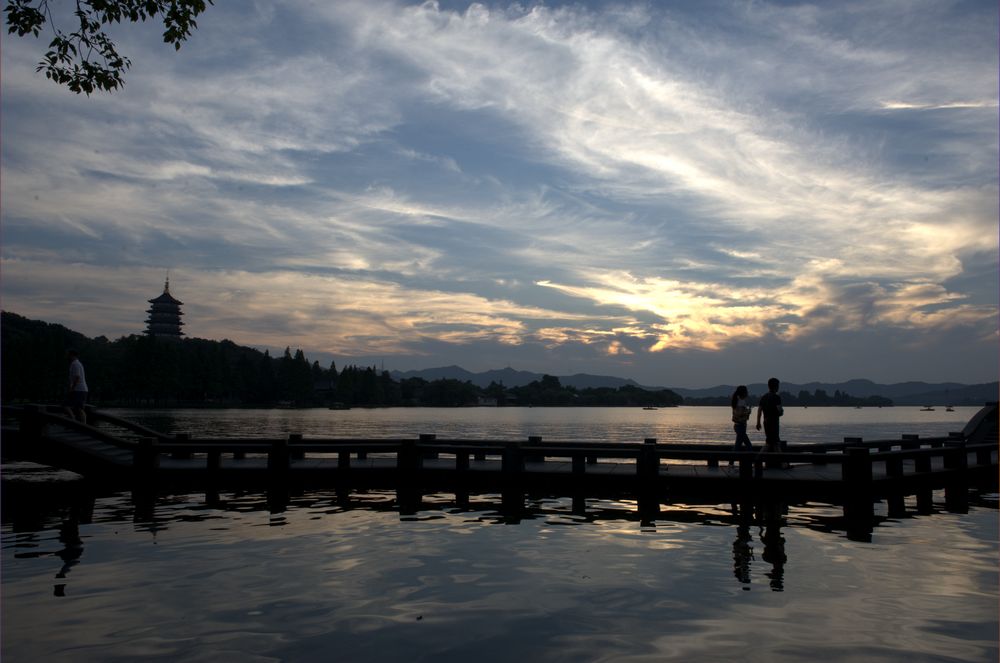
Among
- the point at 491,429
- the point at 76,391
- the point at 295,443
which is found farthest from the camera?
the point at 491,429

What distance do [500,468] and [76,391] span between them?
40.3 ft

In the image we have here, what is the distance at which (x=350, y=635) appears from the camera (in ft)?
26.8

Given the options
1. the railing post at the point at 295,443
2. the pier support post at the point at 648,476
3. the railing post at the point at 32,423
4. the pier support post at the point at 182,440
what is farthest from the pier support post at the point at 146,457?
the pier support post at the point at 648,476

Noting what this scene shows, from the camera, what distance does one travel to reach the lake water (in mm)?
7875

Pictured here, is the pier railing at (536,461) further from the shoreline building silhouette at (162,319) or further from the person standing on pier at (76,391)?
the shoreline building silhouette at (162,319)

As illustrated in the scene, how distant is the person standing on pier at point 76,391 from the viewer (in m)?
20.4

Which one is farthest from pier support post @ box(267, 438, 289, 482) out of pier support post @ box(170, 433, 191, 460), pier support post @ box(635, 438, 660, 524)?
pier support post @ box(635, 438, 660, 524)

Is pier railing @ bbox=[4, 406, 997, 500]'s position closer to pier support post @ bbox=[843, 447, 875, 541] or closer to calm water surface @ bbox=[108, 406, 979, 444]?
pier support post @ bbox=[843, 447, 875, 541]

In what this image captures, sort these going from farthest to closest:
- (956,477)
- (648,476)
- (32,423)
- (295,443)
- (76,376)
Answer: (295,443), (76,376), (956,477), (32,423), (648,476)

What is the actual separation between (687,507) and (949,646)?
10178 millimetres

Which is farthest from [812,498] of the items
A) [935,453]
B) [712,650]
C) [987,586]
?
[712,650]

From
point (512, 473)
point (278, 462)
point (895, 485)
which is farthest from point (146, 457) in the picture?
point (895, 485)

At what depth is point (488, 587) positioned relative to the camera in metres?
10.3

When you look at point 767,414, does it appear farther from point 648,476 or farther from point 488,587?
point 488,587
